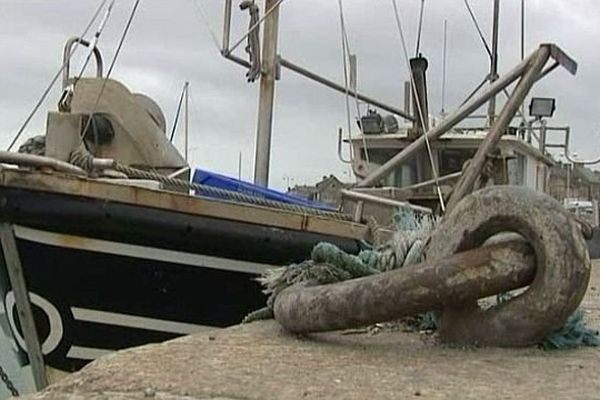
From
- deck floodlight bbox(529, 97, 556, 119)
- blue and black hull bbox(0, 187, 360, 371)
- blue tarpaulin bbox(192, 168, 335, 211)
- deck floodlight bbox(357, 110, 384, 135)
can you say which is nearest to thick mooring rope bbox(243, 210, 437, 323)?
blue and black hull bbox(0, 187, 360, 371)

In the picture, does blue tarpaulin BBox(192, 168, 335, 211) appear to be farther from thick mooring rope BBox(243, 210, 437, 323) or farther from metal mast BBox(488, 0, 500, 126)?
metal mast BBox(488, 0, 500, 126)

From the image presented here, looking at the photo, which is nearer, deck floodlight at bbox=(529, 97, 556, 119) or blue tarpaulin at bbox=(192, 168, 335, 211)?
blue tarpaulin at bbox=(192, 168, 335, 211)

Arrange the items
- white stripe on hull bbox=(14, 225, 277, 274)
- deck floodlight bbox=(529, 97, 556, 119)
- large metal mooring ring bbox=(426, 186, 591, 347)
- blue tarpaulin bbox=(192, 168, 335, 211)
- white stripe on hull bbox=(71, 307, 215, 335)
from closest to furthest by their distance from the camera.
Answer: large metal mooring ring bbox=(426, 186, 591, 347), white stripe on hull bbox=(14, 225, 277, 274), white stripe on hull bbox=(71, 307, 215, 335), blue tarpaulin bbox=(192, 168, 335, 211), deck floodlight bbox=(529, 97, 556, 119)

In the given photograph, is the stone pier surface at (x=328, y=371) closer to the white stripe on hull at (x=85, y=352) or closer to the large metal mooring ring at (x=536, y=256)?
the large metal mooring ring at (x=536, y=256)

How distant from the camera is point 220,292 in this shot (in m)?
5.38

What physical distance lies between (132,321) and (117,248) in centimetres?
46

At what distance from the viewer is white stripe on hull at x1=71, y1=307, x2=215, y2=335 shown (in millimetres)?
5352

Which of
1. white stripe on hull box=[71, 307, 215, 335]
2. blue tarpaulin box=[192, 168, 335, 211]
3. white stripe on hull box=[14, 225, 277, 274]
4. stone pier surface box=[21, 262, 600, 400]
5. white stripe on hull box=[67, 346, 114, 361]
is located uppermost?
blue tarpaulin box=[192, 168, 335, 211]

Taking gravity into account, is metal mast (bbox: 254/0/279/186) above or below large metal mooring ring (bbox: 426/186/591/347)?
above

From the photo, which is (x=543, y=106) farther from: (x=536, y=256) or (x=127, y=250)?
(x=536, y=256)

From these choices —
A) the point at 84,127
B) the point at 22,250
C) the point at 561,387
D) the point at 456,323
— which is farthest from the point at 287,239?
the point at 561,387

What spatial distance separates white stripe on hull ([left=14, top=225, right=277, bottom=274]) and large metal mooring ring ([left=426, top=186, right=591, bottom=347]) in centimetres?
245

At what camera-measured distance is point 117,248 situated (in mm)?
5188

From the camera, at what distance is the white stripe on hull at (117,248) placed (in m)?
5.18
